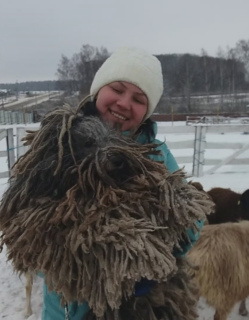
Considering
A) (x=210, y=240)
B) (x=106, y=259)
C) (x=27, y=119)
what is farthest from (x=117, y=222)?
(x=27, y=119)

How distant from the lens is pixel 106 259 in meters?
0.95

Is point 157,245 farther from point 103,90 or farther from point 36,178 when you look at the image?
point 103,90

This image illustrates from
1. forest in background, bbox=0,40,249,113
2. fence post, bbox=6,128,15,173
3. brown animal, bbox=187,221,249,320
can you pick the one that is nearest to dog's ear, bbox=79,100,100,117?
brown animal, bbox=187,221,249,320

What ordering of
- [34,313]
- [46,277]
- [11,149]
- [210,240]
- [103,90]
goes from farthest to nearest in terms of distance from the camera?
[11,149] < [34,313] < [210,240] < [103,90] < [46,277]

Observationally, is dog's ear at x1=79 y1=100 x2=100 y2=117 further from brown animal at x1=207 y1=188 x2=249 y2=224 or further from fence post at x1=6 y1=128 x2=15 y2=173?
fence post at x1=6 y1=128 x2=15 y2=173

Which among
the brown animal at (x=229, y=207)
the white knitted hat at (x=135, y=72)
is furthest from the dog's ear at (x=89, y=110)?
the brown animal at (x=229, y=207)

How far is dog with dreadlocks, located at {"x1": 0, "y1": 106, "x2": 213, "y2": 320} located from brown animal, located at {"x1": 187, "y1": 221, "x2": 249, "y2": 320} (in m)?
2.02

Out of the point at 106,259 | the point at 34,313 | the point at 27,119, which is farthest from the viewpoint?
the point at 27,119

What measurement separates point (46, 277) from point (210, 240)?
2404 mm

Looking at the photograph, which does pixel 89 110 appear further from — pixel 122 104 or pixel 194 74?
pixel 194 74

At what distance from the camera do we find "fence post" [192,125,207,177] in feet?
30.8

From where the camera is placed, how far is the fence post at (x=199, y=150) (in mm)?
9391

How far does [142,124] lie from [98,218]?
0.66 meters

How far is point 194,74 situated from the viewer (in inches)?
2477
